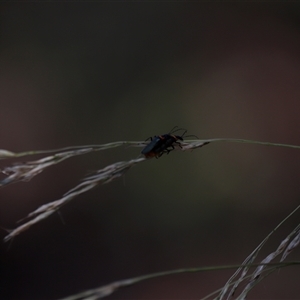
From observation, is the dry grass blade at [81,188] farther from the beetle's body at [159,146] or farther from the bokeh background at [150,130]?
the bokeh background at [150,130]

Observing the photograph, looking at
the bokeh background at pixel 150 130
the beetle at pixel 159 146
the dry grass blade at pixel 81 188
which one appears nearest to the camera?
the dry grass blade at pixel 81 188

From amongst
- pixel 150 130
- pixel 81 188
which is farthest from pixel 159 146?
pixel 150 130

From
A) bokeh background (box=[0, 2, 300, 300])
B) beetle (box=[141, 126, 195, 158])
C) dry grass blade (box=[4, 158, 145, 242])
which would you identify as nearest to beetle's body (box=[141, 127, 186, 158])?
beetle (box=[141, 126, 195, 158])

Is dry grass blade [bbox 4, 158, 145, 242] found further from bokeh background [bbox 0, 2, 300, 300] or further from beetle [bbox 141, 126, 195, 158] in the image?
bokeh background [bbox 0, 2, 300, 300]

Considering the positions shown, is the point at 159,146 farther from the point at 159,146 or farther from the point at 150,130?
Result: the point at 150,130

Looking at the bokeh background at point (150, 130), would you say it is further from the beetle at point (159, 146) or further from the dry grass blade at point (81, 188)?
the dry grass blade at point (81, 188)

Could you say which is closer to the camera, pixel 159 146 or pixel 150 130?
pixel 159 146

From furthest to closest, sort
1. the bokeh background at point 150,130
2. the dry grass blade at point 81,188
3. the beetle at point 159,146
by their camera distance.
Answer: the bokeh background at point 150,130 → the beetle at point 159,146 → the dry grass blade at point 81,188

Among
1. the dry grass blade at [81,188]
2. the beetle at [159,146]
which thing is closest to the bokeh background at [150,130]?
the beetle at [159,146]

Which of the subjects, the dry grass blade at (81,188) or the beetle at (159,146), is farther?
the beetle at (159,146)
